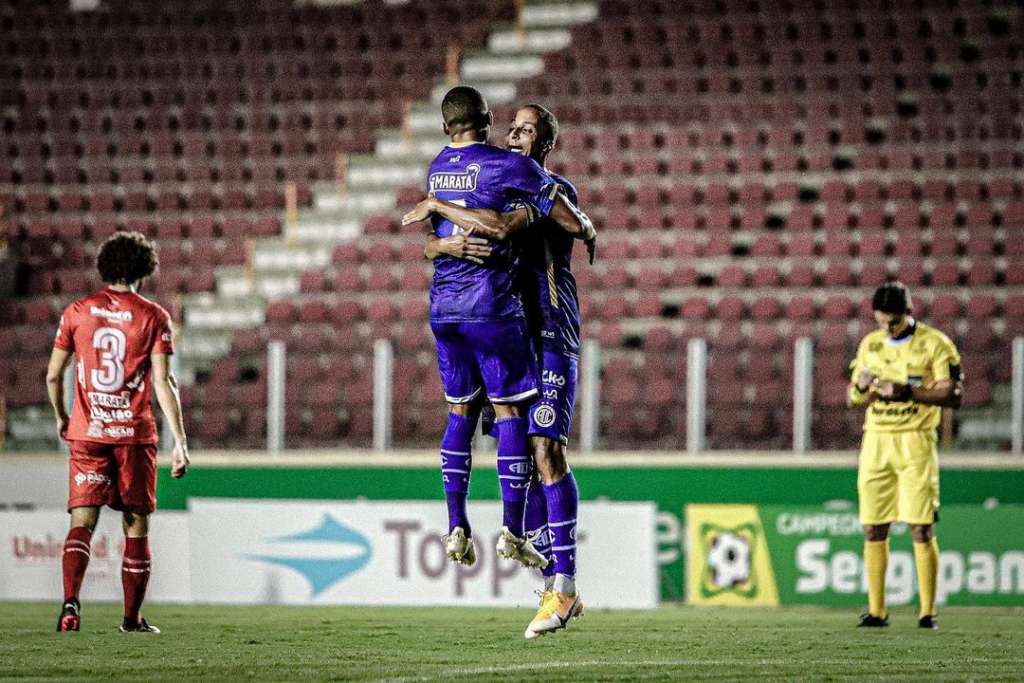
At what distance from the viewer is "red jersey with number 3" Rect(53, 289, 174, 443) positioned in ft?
24.9

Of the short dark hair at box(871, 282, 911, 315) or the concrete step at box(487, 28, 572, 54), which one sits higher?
the concrete step at box(487, 28, 572, 54)

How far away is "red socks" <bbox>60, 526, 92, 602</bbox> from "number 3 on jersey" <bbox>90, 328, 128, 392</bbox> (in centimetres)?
73

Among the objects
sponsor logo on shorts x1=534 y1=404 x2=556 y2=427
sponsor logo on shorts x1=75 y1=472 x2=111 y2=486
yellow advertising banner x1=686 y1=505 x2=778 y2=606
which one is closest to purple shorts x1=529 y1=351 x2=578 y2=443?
sponsor logo on shorts x1=534 y1=404 x2=556 y2=427

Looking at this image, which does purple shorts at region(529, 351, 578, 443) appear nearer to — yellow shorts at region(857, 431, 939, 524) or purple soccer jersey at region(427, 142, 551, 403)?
purple soccer jersey at region(427, 142, 551, 403)

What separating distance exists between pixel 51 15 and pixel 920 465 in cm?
1738

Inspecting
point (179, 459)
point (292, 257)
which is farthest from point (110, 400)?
point (292, 257)

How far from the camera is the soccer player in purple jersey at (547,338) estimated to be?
6543 millimetres

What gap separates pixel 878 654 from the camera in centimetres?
678

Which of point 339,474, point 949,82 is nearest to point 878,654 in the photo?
point 339,474

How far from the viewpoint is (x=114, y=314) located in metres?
7.61

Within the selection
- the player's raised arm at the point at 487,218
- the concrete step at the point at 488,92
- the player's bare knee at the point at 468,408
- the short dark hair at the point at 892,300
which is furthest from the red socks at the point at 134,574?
the concrete step at the point at 488,92

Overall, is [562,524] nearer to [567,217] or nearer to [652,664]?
[652,664]

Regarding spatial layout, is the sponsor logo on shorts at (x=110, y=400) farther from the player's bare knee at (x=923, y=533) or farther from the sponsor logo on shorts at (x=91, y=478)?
the player's bare knee at (x=923, y=533)

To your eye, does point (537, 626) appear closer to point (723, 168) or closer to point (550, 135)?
point (550, 135)
